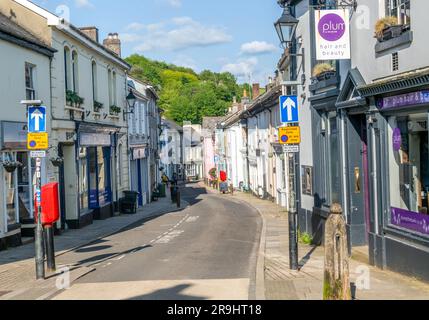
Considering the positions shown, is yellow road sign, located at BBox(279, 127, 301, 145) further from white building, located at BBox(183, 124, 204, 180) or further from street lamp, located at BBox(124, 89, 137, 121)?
white building, located at BBox(183, 124, 204, 180)

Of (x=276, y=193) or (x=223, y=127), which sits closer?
(x=276, y=193)

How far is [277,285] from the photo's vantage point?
1138 cm

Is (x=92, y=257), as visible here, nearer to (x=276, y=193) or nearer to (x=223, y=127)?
(x=276, y=193)

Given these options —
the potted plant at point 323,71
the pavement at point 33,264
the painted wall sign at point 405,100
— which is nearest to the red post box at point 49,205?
the pavement at point 33,264

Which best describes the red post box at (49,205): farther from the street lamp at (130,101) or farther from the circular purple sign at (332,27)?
the street lamp at (130,101)

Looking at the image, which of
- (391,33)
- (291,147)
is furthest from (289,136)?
(391,33)

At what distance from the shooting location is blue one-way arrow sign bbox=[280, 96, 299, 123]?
43.8 feet

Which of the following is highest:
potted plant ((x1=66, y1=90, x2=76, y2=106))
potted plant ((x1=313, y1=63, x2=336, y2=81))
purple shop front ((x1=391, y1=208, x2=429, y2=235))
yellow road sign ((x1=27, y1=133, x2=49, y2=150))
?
potted plant ((x1=66, y1=90, x2=76, y2=106))

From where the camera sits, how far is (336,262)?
9.16 metres

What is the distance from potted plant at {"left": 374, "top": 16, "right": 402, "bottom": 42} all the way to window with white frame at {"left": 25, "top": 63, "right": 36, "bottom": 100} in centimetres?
1222

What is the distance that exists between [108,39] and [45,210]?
29.2m

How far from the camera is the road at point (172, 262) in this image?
1091 centimetres

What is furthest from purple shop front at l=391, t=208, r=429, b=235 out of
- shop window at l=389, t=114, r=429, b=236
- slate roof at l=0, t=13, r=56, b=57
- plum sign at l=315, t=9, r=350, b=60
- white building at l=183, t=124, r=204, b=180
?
white building at l=183, t=124, r=204, b=180
